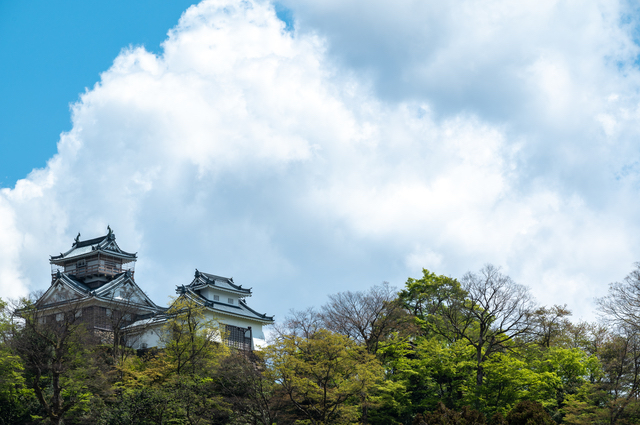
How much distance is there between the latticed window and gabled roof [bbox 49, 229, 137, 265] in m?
10.1

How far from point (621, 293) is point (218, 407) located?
2119cm

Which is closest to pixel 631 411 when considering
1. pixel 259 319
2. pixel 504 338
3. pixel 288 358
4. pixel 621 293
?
pixel 621 293

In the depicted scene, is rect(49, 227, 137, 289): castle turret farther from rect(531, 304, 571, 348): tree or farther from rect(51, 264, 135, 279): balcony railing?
rect(531, 304, 571, 348): tree

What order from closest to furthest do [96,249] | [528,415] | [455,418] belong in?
1. [528,415]
2. [455,418]
3. [96,249]

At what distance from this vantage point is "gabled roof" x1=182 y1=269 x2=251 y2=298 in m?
50.0

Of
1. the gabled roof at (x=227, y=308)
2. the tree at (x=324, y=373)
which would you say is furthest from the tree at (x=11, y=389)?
the gabled roof at (x=227, y=308)

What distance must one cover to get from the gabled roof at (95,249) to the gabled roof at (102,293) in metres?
2.08

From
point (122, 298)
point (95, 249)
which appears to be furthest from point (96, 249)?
point (122, 298)

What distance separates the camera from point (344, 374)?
31.0m

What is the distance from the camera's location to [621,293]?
107ft

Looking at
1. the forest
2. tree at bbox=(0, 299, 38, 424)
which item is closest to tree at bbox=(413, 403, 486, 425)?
the forest

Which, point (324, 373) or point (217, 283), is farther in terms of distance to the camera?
point (217, 283)

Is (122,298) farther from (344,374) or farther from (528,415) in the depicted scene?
(528,415)

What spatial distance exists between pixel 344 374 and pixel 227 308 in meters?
21.0
